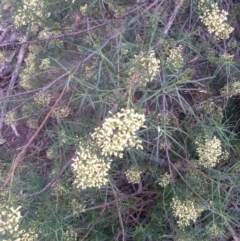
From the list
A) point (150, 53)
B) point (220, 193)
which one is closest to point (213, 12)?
point (150, 53)

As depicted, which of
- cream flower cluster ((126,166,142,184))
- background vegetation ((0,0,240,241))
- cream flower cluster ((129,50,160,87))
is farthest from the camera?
cream flower cluster ((126,166,142,184))

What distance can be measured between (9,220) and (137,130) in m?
0.75

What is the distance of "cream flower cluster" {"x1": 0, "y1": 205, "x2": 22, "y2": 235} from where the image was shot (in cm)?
189

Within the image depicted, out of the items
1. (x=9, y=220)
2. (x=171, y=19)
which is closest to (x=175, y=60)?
(x=171, y=19)

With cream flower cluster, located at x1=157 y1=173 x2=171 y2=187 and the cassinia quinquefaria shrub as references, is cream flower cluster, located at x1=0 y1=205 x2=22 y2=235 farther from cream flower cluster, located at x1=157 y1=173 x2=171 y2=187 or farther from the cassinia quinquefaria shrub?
cream flower cluster, located at x1=157 y1=173 x2=171 y2=187

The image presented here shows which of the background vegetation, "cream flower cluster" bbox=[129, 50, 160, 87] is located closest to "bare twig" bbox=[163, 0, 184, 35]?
the background vegetation

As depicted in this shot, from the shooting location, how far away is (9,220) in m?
1.90

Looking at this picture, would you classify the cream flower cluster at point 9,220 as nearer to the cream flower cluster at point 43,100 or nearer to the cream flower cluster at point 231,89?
A: the cream flower cluster at point 43,100

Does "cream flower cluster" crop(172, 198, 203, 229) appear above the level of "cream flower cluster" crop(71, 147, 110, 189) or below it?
below

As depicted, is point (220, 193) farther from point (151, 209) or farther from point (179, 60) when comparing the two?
point (179, 60)

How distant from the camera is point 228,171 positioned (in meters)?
2.57

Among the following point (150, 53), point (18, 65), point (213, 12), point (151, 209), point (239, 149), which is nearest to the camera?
point (150, 53)

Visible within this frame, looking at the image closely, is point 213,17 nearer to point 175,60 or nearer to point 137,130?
point 175,60

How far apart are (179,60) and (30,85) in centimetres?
114
